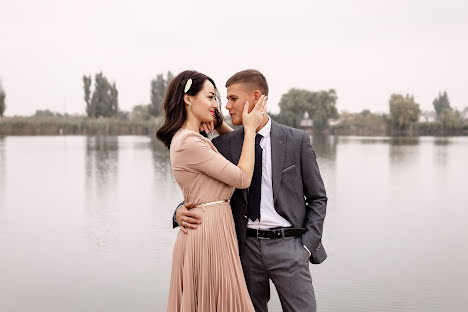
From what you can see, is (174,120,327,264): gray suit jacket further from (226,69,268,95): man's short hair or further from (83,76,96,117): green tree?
(83,76,96,117): green tree

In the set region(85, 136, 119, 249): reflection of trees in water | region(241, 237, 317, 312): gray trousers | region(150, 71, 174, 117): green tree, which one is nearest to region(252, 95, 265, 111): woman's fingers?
region(241, 237, 317, 312): gray trousers

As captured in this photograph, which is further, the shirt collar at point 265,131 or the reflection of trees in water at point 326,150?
the reflection of trees in water at point 326,150

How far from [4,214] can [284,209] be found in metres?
8.94

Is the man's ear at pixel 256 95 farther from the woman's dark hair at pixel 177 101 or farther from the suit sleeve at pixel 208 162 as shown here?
the suit sleeve at pixel 208 162

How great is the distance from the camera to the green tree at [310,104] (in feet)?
280

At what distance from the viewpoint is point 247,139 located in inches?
101

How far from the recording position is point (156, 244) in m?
7.74

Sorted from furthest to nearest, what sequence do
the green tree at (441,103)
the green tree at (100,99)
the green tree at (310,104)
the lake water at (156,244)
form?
the green tree at (441,103), the green tree at (310,104), the green tree at (100,99), the lake water at (156,244)

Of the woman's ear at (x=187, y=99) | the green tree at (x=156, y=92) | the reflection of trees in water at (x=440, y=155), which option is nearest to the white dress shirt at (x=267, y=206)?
the woman's ear at (x=187, y=99)

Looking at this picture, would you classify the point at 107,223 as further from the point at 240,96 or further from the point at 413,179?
the point at 413,179

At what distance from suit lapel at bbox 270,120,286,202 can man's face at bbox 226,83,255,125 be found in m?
0.19

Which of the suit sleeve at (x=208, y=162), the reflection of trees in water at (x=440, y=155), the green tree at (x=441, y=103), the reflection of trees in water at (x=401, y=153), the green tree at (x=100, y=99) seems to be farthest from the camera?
the green tree at (x=441, y=103)

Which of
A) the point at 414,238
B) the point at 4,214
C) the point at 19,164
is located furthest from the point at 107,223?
the point at 19,164

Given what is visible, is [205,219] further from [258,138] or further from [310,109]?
[310,109]
